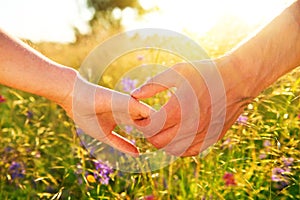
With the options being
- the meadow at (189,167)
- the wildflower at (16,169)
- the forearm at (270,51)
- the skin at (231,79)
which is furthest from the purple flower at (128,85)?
the forearm at (270,51)

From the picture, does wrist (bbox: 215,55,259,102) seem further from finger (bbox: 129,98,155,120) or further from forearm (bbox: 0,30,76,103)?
forearm (bbox: 0,30,76,103)

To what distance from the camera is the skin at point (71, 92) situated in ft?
5.31

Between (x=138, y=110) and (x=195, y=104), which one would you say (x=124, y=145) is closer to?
(x=138, y=110)

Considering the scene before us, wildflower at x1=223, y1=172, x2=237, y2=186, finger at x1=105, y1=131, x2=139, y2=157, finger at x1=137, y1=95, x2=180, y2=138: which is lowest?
wildflower at x1=223, y1=172, x2=237, y2=186

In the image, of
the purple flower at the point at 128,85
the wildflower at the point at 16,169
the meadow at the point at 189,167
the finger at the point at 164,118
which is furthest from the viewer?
the purple flower at the point at 128,85

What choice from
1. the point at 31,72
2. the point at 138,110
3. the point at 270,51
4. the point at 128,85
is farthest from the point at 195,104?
the point at 128,85

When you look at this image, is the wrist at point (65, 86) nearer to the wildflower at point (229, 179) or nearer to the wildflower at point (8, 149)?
the wildflower at point (229, 179)

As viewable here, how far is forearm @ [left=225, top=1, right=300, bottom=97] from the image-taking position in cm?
170

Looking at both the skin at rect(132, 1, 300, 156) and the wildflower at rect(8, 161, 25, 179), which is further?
the wildflower at rect(8, 161, 25, 179)

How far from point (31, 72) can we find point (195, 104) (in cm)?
53

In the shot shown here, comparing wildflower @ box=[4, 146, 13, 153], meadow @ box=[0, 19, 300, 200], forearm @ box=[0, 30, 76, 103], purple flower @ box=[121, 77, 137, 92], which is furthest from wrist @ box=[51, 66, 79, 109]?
wildflower @ box=[4, 146, 13, 153]

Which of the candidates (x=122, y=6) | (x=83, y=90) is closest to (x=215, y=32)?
(x=83, y=90)

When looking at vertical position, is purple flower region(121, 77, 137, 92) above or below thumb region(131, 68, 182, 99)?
above

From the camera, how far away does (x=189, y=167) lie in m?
2.17
